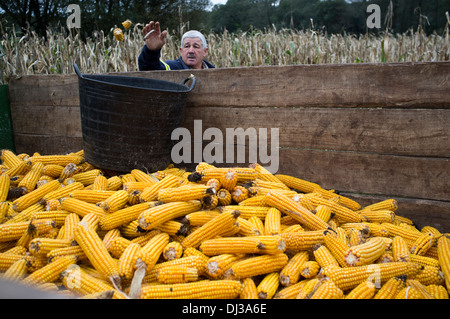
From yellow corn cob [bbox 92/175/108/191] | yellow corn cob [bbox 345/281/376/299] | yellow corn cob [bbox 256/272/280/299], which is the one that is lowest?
yellow corn cob [bbox 256/272/280/299]

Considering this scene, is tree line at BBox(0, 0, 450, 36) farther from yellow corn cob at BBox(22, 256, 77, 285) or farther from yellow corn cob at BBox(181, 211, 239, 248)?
yellow corn cob at BBox(22, 256, 77, 285)

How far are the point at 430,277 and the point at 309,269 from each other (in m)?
0.69

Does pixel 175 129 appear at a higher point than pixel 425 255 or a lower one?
higher

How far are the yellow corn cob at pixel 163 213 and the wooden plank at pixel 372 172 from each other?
1.24m

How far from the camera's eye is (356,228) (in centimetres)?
241

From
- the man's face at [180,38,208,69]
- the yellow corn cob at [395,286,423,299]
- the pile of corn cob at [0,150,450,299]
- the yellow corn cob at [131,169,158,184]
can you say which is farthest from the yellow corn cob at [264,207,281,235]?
the man's face at [180,38,208,69]

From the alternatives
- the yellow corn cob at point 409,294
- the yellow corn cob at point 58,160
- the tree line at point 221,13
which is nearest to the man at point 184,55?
the yellow corn cob at point 58,160

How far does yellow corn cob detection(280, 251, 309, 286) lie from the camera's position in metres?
1.89

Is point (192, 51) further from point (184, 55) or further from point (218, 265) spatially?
point (218, 265)

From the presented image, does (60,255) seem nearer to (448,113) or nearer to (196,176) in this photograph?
(196,176)

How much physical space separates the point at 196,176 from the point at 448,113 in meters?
1.95

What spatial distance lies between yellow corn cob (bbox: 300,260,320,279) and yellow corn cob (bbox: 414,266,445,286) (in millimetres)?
571

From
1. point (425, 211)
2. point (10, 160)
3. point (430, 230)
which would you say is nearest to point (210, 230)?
point (430, 230)

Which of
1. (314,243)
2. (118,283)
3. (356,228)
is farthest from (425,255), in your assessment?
(118,283)
